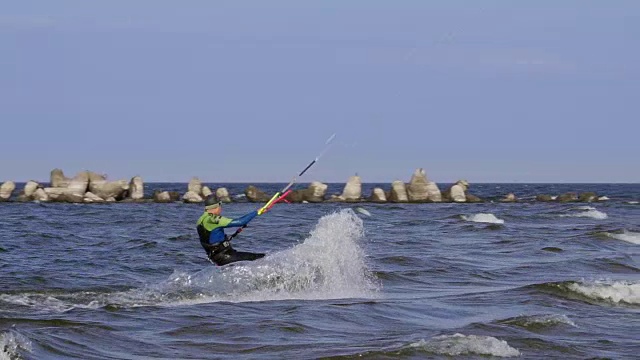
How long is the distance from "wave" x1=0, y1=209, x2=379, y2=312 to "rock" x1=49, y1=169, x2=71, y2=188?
51773 millimetres

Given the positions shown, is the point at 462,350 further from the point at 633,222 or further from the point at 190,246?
the point at 633,222

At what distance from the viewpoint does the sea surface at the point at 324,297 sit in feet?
45.5

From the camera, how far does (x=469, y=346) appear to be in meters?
13.4

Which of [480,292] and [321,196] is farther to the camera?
[321,196]

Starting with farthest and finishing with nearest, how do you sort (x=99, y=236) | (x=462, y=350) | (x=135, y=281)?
(x=99, y=236) < (x=135, y=281) < (x=462, y=350)

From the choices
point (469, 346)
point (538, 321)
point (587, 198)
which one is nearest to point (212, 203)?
point (538, 321)

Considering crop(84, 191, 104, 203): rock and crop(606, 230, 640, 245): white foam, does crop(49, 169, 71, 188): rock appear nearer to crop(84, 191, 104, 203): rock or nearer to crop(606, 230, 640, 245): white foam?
crop(84, 191, 104, 203): rock

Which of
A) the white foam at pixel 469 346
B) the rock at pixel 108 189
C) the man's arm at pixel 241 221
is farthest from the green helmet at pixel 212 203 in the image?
the rock at pixel 108 189

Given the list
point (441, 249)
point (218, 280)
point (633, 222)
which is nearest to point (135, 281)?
point (218, 280)

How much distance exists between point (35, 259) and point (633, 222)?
29.1 m

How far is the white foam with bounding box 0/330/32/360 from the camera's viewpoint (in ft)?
40.9

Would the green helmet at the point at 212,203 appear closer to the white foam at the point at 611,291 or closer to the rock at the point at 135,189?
the white foam at the point at 611,291

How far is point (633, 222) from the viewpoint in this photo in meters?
48.7

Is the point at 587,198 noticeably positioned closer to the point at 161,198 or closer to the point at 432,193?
the point at 432,193
